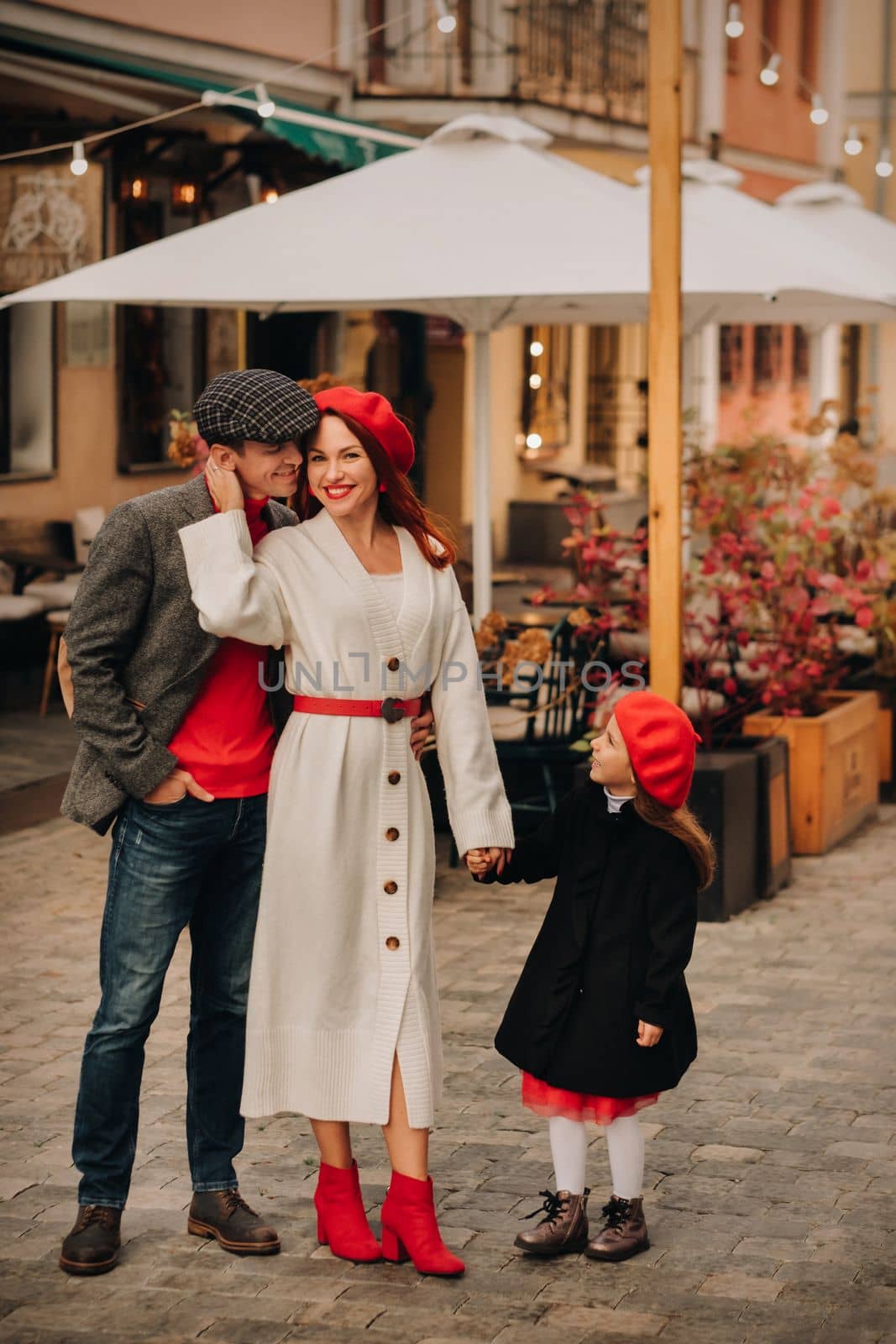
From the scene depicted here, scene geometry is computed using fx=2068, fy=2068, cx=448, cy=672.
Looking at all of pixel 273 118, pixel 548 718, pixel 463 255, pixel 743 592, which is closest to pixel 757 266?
pixel 463 255

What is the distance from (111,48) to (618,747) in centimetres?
1146

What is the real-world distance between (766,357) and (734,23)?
32.2ft

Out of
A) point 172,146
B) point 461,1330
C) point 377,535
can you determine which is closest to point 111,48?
point 172,146

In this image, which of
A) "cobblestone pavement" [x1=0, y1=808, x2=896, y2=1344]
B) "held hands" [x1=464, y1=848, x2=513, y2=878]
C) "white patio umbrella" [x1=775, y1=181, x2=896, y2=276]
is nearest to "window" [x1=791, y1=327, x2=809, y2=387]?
"white patio umbrella" [x1=775, y1=181, x2=896, y2=276]

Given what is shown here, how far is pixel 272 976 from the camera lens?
4219 millimetres

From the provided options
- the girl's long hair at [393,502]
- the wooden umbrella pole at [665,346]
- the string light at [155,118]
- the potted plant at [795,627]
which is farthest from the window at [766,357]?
the girl's long hair at [393,502]

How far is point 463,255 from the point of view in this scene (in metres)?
8.37

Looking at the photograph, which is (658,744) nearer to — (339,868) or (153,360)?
(339,868)

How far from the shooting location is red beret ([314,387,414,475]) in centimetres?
421

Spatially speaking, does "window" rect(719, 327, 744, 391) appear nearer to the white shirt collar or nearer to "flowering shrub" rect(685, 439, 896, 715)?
"flowering shrub" rect(685, 439, 896, 715)

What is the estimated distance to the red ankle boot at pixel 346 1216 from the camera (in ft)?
14.1

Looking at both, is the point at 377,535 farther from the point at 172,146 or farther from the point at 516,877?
the point at 172,146

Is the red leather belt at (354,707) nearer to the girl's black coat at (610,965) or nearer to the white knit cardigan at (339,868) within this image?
the white knit cardigan at (339,868)

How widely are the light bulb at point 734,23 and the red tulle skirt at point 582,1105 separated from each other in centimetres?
1728
